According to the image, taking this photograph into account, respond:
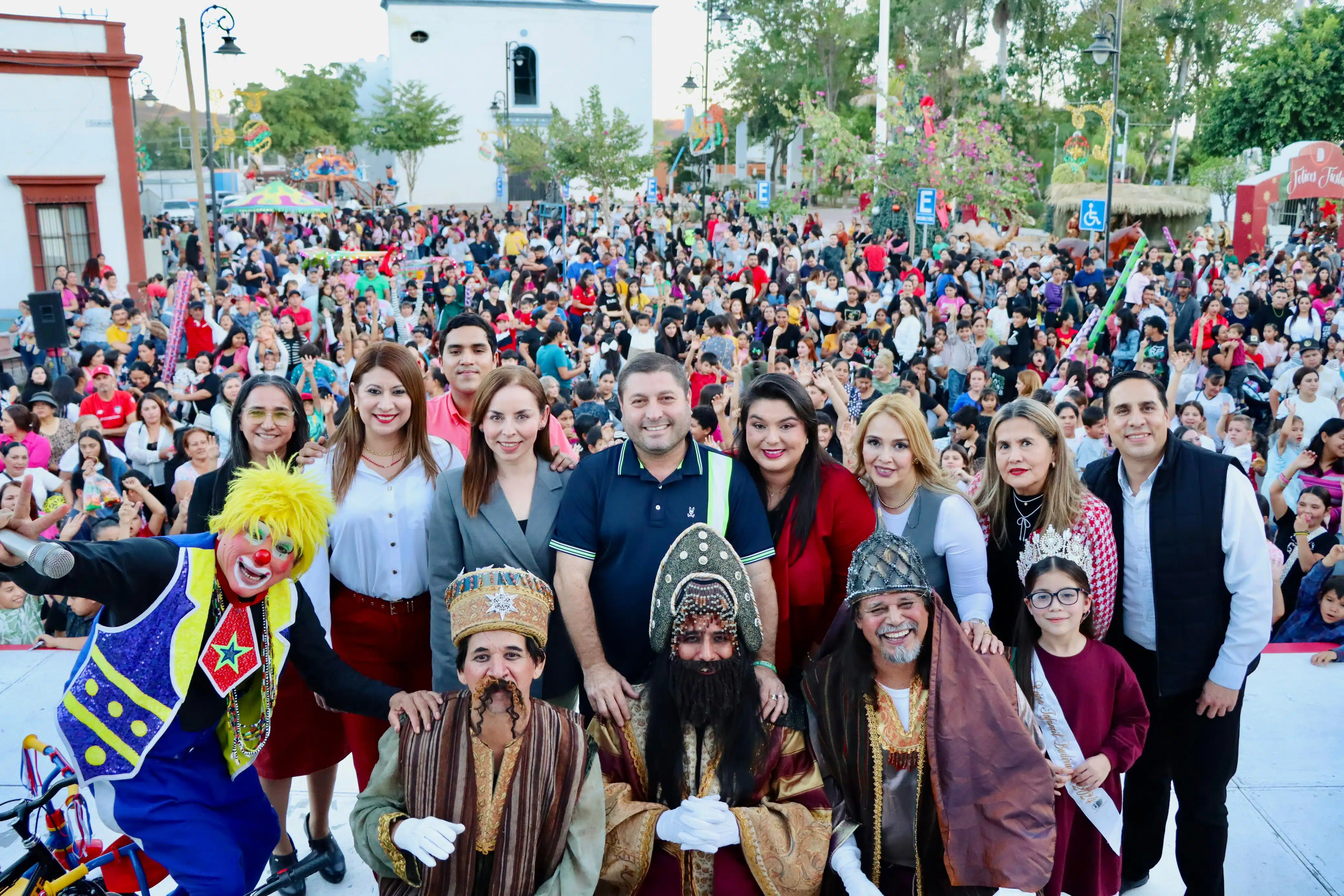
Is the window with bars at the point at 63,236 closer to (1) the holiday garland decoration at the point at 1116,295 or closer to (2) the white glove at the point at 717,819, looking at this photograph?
(1) the holiday garland decoration at the point at 1116,295

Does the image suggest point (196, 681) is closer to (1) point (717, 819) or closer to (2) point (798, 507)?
(1) point (717, 819)

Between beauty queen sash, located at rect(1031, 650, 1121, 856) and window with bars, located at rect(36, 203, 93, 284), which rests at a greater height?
window with bars, located at rect(36, 203, 93, 284)

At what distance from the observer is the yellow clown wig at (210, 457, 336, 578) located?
2881 mm

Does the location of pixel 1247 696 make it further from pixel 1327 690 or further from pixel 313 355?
pixel 313 355

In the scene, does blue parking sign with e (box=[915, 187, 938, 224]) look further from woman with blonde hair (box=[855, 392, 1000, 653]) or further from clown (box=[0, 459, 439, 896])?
clown (box=[0, 459, 439, 896])

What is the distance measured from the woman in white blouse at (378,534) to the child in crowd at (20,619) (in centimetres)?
312

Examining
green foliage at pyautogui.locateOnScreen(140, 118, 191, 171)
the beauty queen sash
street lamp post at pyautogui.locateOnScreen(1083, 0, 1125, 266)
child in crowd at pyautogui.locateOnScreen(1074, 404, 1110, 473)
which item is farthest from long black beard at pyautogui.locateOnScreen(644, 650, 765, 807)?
green foliage at pyautogui.locateOnScreen(140, 118, 191, 171)

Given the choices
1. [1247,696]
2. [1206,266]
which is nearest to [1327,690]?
[1247,696]

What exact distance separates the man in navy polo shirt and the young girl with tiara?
78 centimetres

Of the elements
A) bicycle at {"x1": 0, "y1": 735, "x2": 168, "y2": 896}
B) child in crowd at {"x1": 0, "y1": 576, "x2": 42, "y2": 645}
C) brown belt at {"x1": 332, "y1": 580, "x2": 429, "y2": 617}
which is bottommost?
child in crowd at {"x1": 0, "y1": 576, "x2": 42, "y2": 645}

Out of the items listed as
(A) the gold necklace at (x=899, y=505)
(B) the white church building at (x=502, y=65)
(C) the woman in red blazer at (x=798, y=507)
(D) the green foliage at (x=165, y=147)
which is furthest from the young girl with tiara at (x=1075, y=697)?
Answer: (D) the green foliage at (x=165, y=147)

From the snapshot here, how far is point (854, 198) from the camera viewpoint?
3759 cm

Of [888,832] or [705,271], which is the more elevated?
[705,271]

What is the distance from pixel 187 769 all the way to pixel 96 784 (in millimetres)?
226
